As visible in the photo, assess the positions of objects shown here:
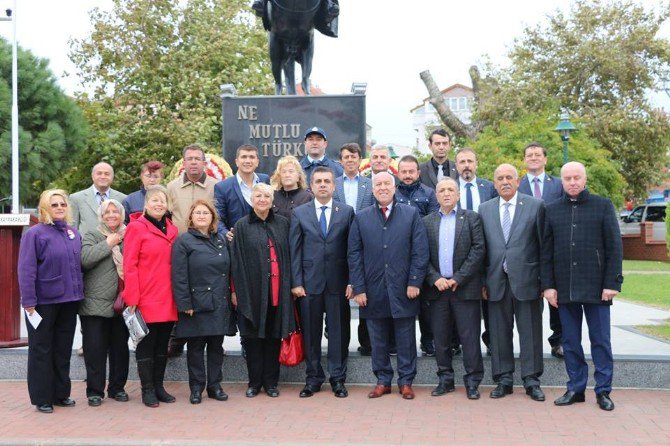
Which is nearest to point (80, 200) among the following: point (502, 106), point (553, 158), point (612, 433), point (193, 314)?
point (193, 314)

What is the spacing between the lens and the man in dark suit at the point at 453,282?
7316 millimetres

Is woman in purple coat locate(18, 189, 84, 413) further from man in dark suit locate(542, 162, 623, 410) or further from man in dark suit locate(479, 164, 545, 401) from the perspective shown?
man in dark suit locate(542, 162, 623, 410)

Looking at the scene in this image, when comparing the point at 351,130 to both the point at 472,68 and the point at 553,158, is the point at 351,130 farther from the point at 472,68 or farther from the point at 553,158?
the point at 472,68

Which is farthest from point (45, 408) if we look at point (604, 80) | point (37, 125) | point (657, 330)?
point (604, 80)

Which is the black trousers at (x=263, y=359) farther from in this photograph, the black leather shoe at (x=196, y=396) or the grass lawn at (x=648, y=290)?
the grass lawn at (x=648, y=290)

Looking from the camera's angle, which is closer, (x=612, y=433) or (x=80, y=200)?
(x=612, y=433)

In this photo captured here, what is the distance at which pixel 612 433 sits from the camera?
610 cm

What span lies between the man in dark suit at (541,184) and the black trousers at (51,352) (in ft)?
14.2

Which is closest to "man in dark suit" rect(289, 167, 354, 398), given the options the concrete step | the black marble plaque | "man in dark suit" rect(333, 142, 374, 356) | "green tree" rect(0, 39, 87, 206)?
the concrete step

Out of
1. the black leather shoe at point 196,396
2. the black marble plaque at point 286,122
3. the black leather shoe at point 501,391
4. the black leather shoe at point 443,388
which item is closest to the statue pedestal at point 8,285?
the black leather shoe at point 196,396

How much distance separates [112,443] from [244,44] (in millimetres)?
26603

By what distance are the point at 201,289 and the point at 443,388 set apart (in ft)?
7.62

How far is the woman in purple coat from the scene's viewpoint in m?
7.02

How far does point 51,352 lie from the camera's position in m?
7.23
